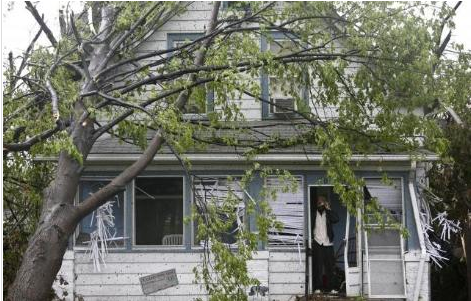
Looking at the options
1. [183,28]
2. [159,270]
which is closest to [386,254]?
[159,270]

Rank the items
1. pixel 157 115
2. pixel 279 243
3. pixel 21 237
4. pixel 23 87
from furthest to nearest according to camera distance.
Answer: pixel 279 243 → pixel 21 237 → pixel 23 87 → pixel 157 115

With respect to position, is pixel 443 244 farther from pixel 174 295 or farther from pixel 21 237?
pixel 21 237

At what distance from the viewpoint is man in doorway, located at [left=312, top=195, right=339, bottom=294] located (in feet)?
45.0

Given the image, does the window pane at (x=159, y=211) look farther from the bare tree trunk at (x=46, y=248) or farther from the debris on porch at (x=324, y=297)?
the bare tree trunk at (x=46, y=248)

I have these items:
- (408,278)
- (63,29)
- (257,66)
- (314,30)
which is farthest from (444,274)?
(63,29)

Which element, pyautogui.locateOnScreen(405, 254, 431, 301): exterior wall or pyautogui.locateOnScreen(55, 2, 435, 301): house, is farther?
pyautogui.locateOnScreen(55, 2, 435, 301): house

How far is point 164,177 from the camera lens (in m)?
13.4

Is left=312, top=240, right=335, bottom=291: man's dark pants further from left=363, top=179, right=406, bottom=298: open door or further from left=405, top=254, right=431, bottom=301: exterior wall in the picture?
left=405, top=254, right=431, bottom=301: exterior wall

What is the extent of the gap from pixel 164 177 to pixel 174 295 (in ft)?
6.84

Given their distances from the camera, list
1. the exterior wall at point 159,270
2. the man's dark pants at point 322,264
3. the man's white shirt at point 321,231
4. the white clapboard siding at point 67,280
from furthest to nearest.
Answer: the man's dark pants at point 322,264, the man's white shirt at point 321,231, the exterior wall at point 159,270, the white clapboard siding at point 67,280

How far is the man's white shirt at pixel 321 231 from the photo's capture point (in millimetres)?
13664

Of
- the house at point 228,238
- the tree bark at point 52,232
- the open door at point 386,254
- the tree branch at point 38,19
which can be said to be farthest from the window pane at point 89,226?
the open door at point 386,254

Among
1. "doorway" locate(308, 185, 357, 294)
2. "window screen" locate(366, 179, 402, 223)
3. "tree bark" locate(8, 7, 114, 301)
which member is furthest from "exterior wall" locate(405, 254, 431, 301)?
"tree bark" locate(8, 7, 114, 301)

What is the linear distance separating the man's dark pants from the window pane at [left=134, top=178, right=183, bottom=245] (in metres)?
2.54
